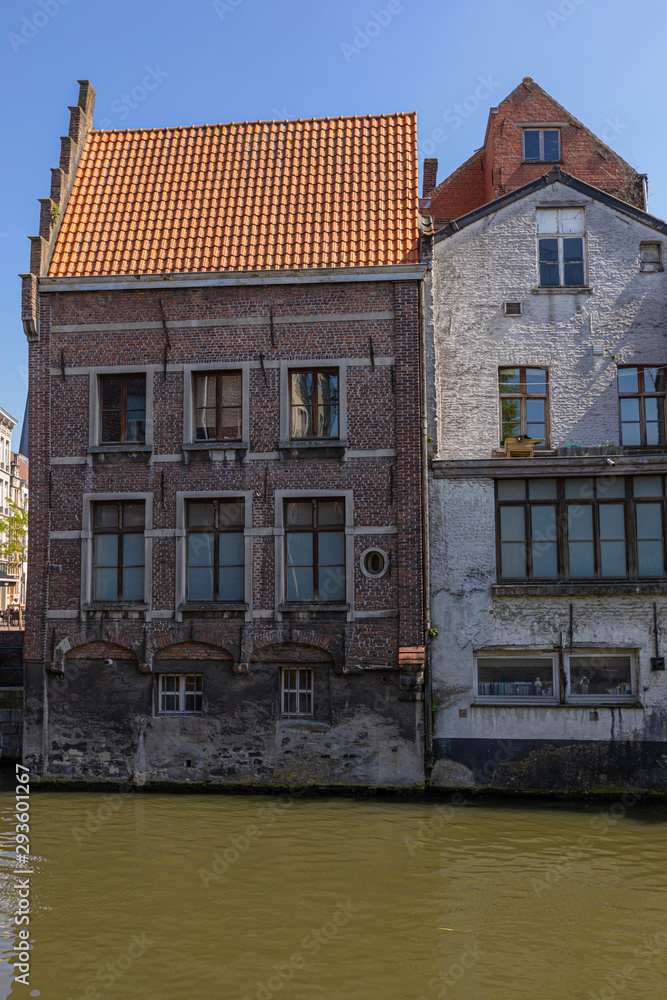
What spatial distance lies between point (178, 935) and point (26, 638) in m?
9.33

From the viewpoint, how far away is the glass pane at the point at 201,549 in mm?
17781

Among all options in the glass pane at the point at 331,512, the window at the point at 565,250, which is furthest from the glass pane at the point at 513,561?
the window at the point at 565,250

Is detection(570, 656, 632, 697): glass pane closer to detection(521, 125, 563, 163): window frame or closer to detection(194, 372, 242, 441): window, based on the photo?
detection(194, 372, 242, 441): window

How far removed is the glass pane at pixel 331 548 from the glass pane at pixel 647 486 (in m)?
5.83

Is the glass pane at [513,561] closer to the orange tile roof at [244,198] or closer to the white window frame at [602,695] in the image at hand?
the white window frame at [602,695]

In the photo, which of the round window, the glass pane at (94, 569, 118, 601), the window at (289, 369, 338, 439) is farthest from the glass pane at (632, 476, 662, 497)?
the glass pane at (94, 569, 118, 601)

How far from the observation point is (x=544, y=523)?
17312 mm

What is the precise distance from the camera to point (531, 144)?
82.8 ft

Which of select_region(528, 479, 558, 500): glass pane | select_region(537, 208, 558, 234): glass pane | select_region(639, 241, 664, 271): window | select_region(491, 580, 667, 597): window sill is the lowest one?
select_region(491, 580, 667, 597): window sill

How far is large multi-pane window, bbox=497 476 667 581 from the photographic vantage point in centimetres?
1708

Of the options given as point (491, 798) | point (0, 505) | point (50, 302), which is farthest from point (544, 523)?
point (0, 505)

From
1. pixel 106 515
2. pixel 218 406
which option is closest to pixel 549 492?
pixel 218 406

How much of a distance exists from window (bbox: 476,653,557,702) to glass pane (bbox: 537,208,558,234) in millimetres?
8745

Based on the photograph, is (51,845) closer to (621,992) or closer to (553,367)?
(621,992)
